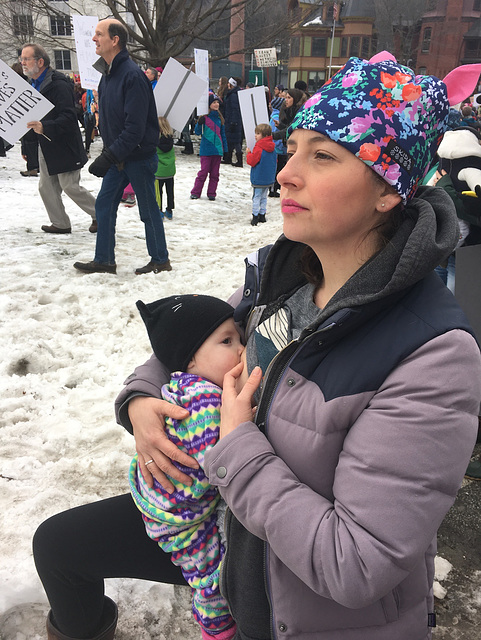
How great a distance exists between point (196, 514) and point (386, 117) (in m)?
→ 1.20

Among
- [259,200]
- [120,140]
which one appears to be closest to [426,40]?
[259,200]

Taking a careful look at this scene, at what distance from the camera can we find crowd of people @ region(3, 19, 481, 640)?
3.37 ft

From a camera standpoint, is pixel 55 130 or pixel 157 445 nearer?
pixel 157 445

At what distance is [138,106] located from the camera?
201 inches

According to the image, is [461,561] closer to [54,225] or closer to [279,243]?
[279,243]

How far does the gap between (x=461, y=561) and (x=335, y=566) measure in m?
1.87

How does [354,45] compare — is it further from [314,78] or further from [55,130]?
[55,130]

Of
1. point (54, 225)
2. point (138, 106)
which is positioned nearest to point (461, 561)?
point (138, 106)

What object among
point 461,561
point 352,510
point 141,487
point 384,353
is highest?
point 384,353

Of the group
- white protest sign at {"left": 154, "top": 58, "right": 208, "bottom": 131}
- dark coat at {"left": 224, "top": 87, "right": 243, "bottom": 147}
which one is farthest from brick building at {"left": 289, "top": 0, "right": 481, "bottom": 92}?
white protest sign at {"left": 154, "top": 58, "right": 208, "bottom": 131}

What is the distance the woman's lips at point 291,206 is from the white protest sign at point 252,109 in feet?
28.2

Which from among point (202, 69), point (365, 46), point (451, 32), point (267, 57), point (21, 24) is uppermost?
point (451, 32)

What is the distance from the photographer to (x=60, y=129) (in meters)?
6.37

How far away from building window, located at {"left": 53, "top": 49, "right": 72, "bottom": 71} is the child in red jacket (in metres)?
44.4
